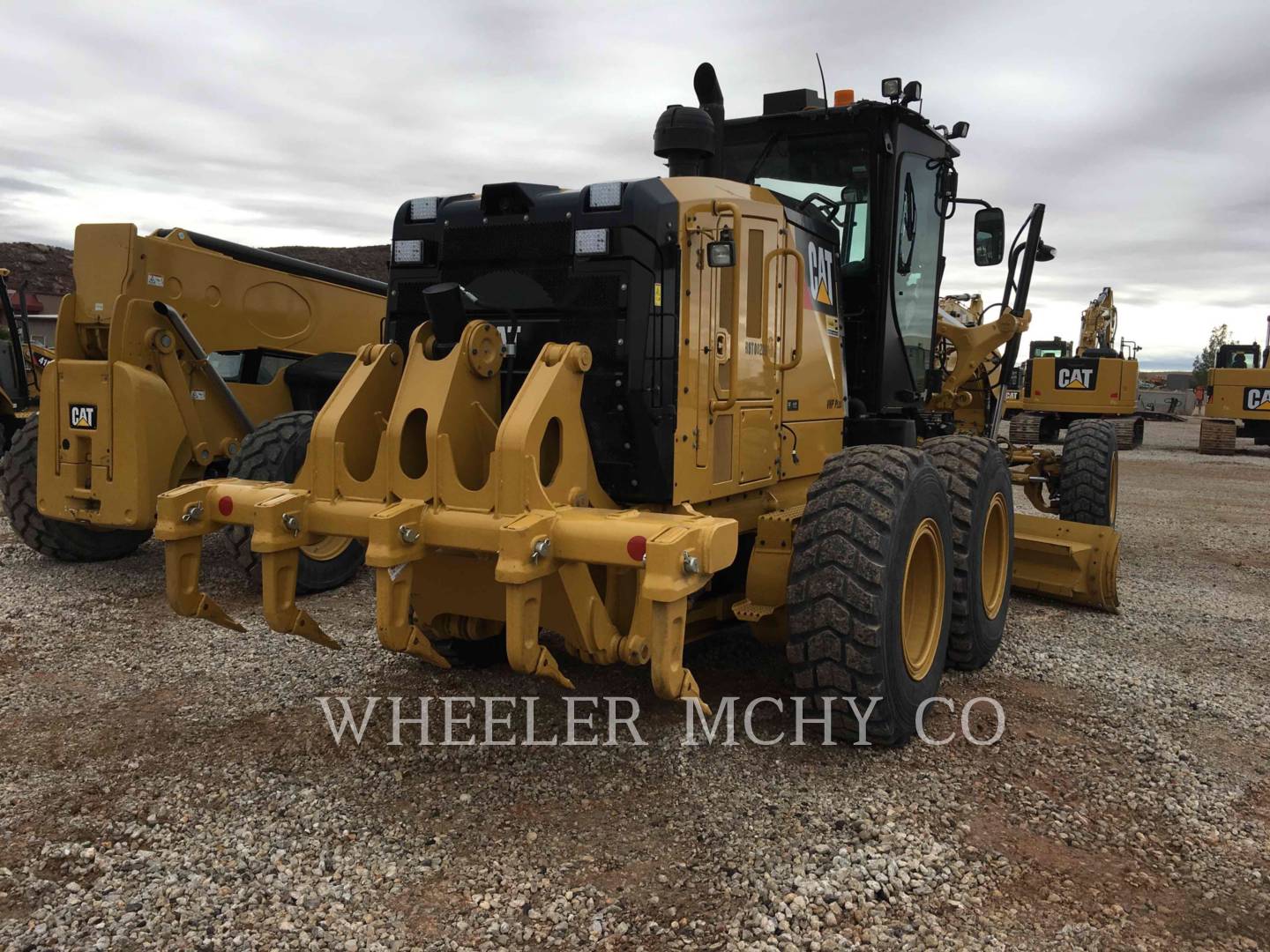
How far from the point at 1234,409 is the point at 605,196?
68.7 ft

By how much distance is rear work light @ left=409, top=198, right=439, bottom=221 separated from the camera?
4.27 metres

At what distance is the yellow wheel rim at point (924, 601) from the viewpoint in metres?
4.19

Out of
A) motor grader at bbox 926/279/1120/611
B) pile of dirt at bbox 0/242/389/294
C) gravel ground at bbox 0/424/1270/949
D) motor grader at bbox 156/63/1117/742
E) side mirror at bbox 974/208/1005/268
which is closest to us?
gravel ground at bbox 0/424/1270/949

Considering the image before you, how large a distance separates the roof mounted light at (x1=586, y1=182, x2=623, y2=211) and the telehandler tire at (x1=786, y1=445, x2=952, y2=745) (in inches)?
53.9

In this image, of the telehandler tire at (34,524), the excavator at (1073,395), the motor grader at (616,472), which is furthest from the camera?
the excavator at (1073,395)

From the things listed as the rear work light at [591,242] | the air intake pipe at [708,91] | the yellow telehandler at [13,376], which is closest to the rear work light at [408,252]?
the rear work light at [591,242]

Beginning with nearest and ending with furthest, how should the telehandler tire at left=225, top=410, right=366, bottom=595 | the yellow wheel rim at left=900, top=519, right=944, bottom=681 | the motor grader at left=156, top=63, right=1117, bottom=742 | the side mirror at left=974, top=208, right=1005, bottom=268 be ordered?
1. the motor grader at left=156, top=63, right=1117, bottom=742
2. the yellow wheel rim at left=900, top=519, right=944, bottom=681
3. the side mirror at left=974, top=208, right=1005, bottom=268
4. the telehandler tire at left=225, top=410, right=366, bottom=595

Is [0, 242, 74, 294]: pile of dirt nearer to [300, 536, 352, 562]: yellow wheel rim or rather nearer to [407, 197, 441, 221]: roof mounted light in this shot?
[300, 536, 352, 562]: yellow wheel rim

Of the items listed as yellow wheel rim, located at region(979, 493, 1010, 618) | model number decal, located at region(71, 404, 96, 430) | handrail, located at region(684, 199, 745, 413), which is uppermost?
handrail, located at region(684, 199, 745, 413)

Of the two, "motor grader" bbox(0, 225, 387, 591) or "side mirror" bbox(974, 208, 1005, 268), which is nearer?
"side mirror" bbox(974, 208, 1005, 268)

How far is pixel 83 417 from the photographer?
21.9 ft

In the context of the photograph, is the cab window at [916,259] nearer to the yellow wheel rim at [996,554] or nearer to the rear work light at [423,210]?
the yellow wheel rim at [996,554]

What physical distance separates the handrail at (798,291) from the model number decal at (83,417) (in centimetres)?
499

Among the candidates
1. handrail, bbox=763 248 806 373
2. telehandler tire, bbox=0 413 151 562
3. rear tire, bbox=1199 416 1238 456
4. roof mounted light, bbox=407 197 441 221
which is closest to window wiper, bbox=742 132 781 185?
handrail, bbox=763 248 806 373
